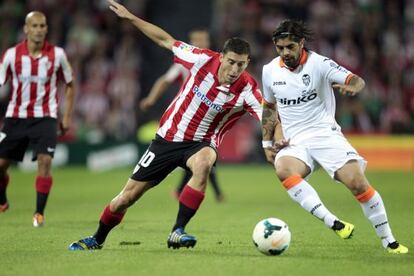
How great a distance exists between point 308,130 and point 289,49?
77 cm

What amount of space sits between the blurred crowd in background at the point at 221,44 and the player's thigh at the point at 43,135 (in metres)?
9.61

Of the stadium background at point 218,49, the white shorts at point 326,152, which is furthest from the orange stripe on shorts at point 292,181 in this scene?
the stadium background at point 218,49

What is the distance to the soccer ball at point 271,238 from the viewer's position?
299 inches

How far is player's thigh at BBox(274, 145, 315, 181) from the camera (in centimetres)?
803

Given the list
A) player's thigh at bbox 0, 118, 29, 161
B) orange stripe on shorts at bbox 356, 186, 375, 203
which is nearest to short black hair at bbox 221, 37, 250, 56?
orange stripe on shorts at bbox 356, 186, 375, 203

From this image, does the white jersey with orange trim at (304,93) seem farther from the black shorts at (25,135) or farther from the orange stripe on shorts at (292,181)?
the black shorts at (25,135)

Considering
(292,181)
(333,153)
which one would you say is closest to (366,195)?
(333,153)

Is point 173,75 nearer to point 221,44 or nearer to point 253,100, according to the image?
point 253,100

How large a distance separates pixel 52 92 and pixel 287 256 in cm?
435

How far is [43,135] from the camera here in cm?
1066

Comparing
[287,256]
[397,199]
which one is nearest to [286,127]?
[287,256]

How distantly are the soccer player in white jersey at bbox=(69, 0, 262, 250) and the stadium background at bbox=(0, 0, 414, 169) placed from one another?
39.5ft

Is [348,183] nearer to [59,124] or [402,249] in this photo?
[402,249]

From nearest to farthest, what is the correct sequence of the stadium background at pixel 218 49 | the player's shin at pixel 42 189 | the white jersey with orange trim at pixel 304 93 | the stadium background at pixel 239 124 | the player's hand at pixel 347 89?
the player's hand at pixel 347 89
the white jersey with orange trim at pixel 304 93
the player's shin at pixel 42 189
the stadium background at pixel 239 124
the stadium background at pixel 218 49
